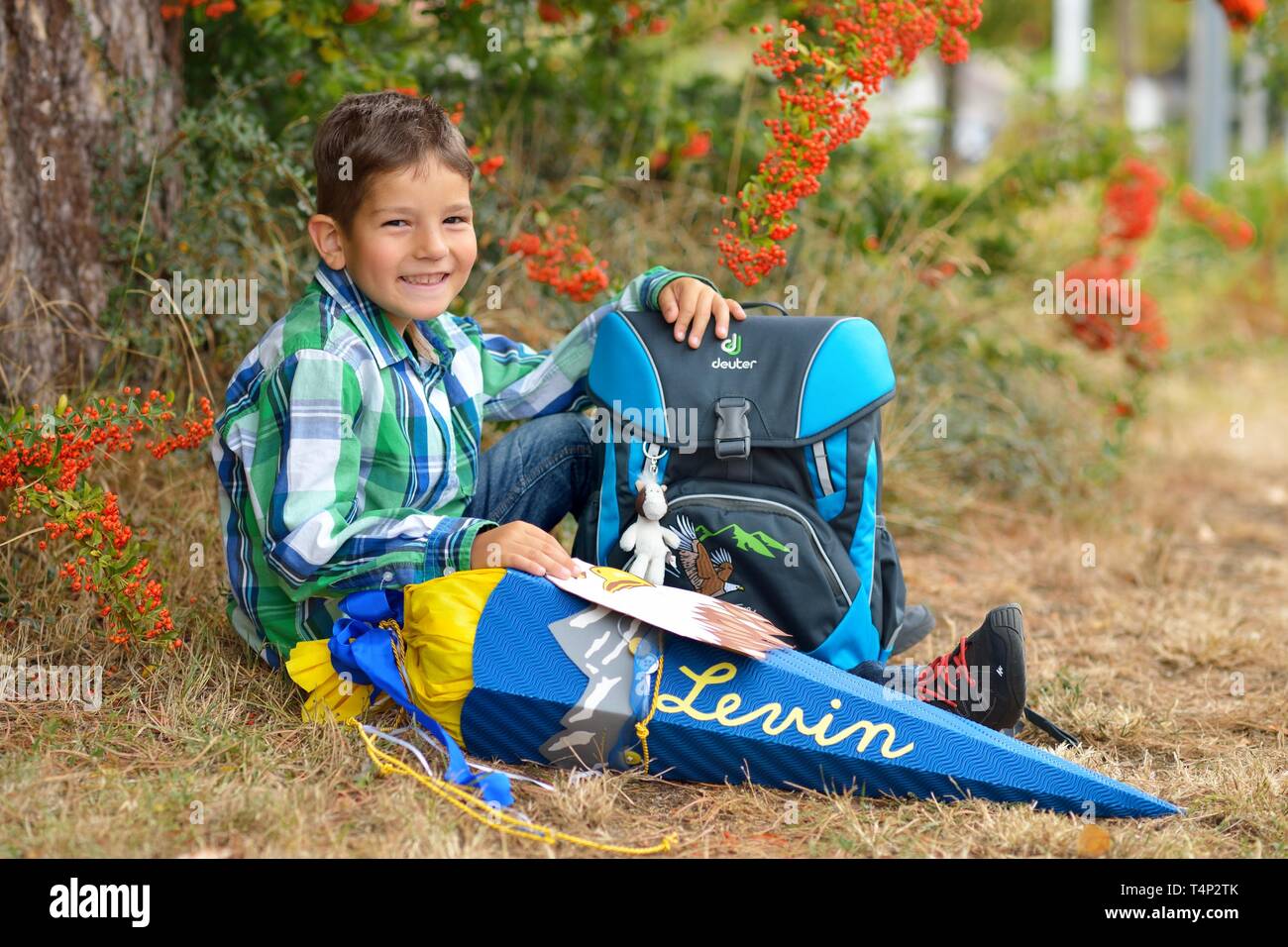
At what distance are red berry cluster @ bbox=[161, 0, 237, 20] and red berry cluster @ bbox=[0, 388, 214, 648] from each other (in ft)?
3.65

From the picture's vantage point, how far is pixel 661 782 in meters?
2.46

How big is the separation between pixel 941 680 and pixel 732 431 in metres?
0.65

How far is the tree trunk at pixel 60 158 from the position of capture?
3.20 m

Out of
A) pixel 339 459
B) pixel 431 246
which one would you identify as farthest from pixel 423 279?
pixel 339 459

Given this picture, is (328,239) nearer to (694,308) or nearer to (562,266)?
(694,308)

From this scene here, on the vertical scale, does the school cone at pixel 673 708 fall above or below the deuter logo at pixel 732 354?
below

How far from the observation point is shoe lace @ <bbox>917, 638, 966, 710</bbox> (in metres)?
2.60

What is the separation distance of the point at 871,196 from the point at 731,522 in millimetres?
2329

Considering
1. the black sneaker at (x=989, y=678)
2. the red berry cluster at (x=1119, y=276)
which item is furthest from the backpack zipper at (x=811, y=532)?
the red berry cluster at (x=1119, y=276)

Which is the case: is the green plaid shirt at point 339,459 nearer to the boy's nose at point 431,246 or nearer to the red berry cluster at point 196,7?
the boy's nose at point 431,246

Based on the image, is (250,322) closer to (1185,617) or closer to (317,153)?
(317,153)

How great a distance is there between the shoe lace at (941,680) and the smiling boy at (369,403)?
775 mm

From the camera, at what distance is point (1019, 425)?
183 inches

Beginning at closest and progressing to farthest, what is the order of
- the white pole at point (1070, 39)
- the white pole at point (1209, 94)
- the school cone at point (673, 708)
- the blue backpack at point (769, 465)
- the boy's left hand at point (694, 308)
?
the school cone at point (673, 708)
the blue backpack at point (769, 465)
the boy's left hand at point (694, 308)
the white pole at point (1209, 94)
the white pole at point (1070, 39)
